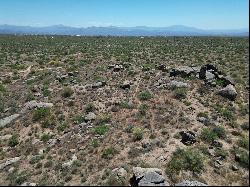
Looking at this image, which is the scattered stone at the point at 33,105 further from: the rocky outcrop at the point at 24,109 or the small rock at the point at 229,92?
the small rock at the point at 229,92

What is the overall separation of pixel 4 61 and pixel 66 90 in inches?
1109

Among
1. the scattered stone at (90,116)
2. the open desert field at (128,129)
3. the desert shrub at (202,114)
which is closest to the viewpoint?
the open desert field at (128,129)

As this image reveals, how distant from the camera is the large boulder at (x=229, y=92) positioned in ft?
90.4

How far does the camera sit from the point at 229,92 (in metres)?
27.9

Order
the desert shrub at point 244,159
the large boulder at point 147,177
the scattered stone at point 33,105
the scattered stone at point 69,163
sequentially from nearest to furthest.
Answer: the large boulder at point 147,177
the desert shrub at point 244,159
the scattered stone at point 69,163
the scattered stone at point 33,105

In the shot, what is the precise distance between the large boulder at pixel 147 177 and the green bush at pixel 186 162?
848 millimetres

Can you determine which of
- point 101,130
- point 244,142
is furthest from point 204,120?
point 101,130

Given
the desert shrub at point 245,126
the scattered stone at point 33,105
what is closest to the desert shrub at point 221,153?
the desert shrub at point 245,126

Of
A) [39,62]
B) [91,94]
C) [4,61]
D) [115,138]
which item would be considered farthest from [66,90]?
[4,61]

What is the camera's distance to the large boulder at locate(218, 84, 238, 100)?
27545 mm

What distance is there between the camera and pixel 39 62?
54.9 meters

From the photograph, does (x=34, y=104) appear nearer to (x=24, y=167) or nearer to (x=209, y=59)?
(x=24, y=167)

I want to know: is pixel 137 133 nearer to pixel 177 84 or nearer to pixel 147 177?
pixel 147 177

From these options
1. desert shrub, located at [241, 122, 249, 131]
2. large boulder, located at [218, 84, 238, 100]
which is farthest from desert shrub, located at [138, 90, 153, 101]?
desert shrub, located at [241, 122, 249, 131]
